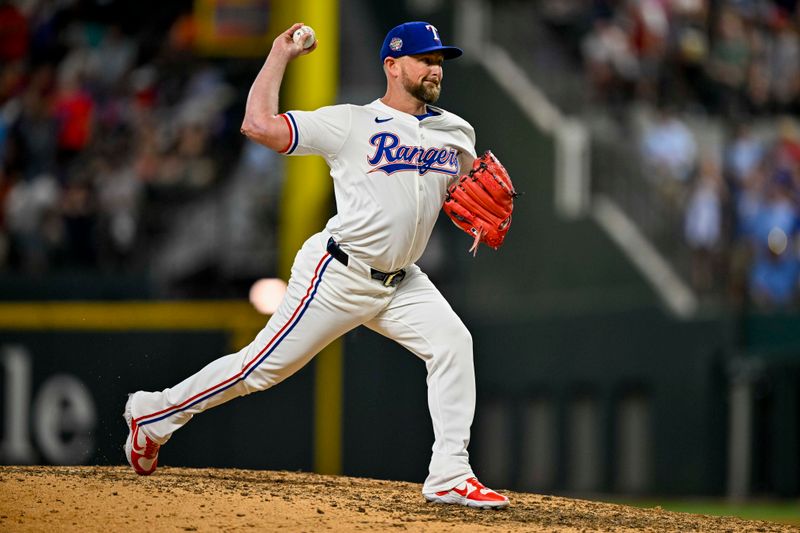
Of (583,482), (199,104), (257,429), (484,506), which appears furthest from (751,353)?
(484,506)

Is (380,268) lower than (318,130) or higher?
lower

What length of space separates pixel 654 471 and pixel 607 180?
240cm

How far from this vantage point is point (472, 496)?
208 inches

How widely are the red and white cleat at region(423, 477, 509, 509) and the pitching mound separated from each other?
0.12ft

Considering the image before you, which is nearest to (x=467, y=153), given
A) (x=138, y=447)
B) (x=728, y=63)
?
(x=138, y=447)

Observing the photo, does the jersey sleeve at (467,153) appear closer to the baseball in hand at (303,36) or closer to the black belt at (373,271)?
the black belt at (373,271)

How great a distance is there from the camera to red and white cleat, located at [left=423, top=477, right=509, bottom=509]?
17.3ft

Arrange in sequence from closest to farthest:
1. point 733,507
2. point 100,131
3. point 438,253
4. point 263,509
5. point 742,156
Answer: point 263,509 < point 438,253 < point 733,507 < point 100,131 < point 742,156

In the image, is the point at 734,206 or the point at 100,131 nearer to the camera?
the point at 100,131

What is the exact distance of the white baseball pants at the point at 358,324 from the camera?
208 inches

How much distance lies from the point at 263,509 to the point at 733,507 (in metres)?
6.61

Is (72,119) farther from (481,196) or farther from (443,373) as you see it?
(443,373)

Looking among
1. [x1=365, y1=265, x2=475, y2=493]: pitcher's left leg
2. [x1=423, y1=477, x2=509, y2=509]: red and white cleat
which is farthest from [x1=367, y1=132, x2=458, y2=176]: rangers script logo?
[x1=423, y1=477, x2=509, y2=509]: red and white cleat

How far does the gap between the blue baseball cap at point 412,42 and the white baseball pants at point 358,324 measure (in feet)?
2.41
